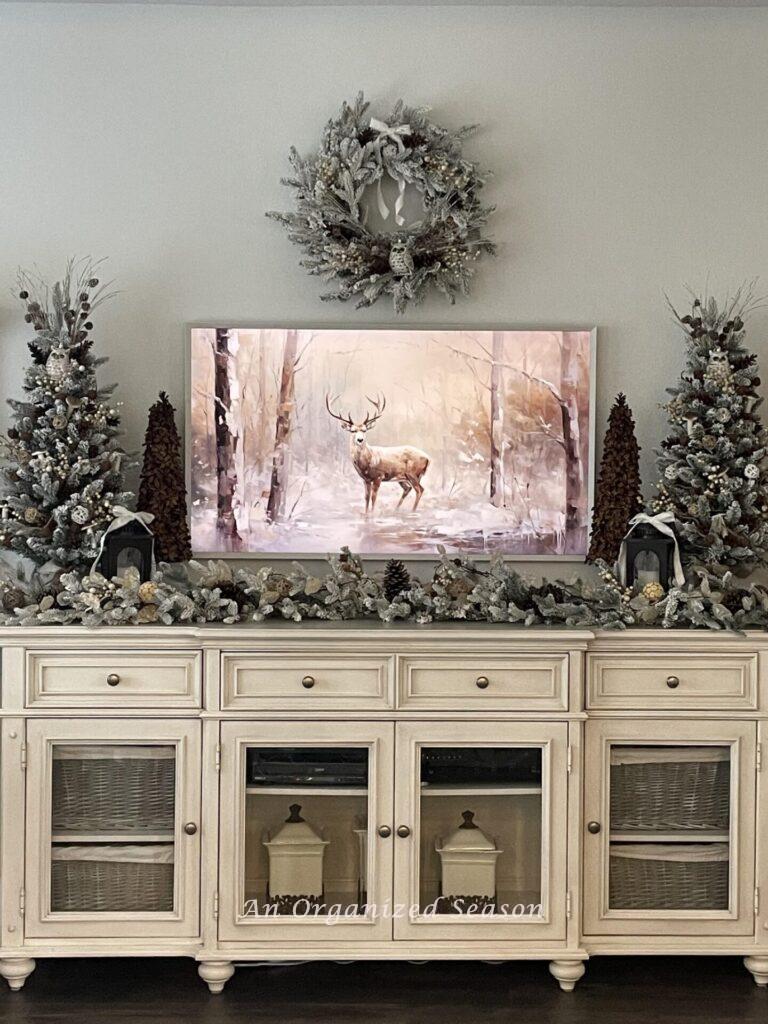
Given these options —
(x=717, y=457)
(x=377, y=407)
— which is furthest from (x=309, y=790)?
(x=717, y=457)

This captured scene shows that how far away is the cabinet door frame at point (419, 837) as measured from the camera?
2.94 metres

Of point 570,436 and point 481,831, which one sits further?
point 570,436

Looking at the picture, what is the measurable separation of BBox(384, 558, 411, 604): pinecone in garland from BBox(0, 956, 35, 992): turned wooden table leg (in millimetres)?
1407

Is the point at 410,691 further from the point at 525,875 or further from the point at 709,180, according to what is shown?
the point at 709,180

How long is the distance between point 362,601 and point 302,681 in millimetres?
306

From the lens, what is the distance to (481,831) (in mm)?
2982

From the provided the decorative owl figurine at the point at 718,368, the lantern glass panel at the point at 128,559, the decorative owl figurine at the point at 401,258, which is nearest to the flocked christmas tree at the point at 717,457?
the decorative owl figurine at the point at 718,368

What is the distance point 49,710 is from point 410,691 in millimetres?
989

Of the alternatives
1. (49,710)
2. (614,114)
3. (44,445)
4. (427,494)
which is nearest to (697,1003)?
(427,494)

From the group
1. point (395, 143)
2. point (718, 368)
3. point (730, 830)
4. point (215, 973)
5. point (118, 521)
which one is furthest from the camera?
point (395, 143)

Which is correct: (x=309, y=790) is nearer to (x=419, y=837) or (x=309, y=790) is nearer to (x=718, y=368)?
(x=419, y=837)

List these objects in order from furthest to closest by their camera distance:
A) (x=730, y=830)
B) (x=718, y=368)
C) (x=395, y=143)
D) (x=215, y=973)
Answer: (x=395, y=143) < (x=718, y=368) < (x=730, y=830) < (x=215, y=973)

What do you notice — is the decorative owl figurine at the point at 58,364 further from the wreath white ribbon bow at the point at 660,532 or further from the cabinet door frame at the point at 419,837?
the wreath white ribbon bow at the point at 660,532

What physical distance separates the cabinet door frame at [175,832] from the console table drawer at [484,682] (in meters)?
0.61
